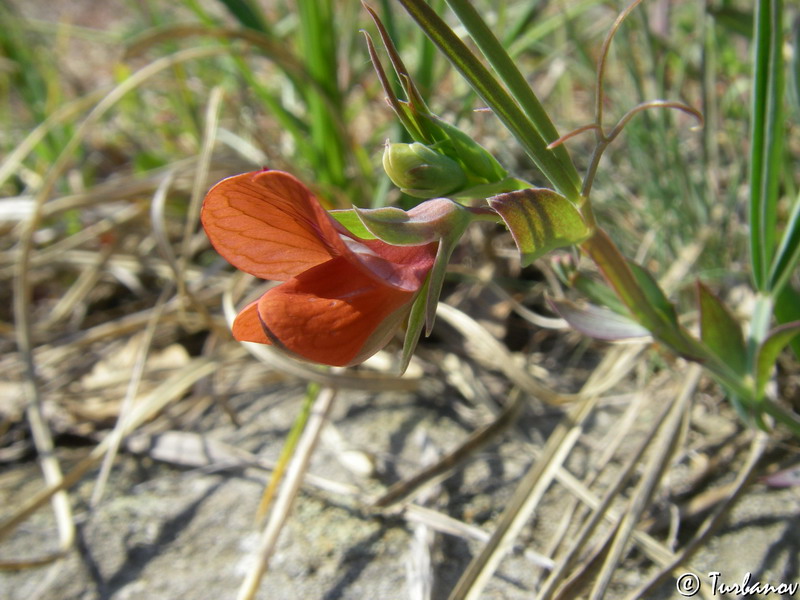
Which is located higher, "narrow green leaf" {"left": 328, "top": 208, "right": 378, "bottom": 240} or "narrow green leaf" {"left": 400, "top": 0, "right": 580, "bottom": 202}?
"narrow green leaf" {"left": 400, "top": 0, "right": 580, "bottom": 202}

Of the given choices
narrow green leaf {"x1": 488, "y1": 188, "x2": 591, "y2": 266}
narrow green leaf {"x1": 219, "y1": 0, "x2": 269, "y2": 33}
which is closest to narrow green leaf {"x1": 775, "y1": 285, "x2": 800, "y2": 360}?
narrow green leaf {"x1": 488, "y1": 188, "x2": 591, "y2": 266}

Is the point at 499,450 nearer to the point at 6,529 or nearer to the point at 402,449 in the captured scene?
the point at 402,449

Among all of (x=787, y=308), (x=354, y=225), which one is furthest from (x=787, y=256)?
(x=354, y=225)

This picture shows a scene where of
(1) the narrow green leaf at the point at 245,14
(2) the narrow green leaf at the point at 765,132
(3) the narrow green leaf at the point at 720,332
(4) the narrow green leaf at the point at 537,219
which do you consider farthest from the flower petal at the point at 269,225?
(1) the narrow green leaf at the point at 245,14

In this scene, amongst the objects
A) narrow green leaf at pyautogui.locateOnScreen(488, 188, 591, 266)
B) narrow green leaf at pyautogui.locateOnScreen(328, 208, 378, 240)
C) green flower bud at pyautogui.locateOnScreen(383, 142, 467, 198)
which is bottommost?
narrow green leaf at pyautogui.locateOnScreen(328, 208, 378, 240)

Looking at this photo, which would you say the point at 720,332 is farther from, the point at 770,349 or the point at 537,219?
the point at 537,219

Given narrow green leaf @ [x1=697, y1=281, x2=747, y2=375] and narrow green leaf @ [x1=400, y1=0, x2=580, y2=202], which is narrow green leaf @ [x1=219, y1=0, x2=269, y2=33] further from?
narrow green leaf @ [x1=697, y1=281, x2=747, y2=375]
